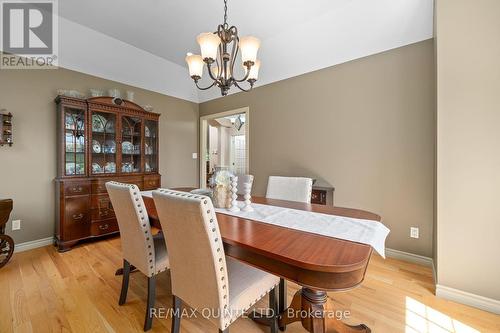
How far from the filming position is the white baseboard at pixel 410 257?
2.17 meters

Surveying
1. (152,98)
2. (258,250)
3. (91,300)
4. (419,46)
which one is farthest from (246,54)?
(152,98)

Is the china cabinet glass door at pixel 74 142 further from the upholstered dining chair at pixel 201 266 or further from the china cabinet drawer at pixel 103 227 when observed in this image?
the upholstered dining chair at pixel 201 266

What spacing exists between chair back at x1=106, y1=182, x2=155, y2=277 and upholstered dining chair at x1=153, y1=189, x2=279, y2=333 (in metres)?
0.33

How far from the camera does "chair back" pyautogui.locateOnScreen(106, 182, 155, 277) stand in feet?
4.35

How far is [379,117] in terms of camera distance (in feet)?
7.91

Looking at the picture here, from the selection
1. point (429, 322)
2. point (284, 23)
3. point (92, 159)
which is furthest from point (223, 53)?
point (429, 322)

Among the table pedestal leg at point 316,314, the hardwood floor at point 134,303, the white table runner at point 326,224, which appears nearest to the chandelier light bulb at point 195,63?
the white table runner at point 326,224

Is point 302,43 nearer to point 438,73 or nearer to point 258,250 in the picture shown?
point 438,73

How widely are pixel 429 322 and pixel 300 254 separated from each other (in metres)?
1.37

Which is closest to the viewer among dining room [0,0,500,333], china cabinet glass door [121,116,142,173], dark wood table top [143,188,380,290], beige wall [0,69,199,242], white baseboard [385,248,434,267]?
dark wood table top [143,188,380,290]

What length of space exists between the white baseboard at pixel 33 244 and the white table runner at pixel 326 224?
8.68ft

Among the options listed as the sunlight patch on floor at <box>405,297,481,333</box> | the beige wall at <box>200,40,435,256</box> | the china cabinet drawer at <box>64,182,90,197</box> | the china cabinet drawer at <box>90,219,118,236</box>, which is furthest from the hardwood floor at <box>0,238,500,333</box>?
the china cabinet drawer at <box>64,182,90,197</box>

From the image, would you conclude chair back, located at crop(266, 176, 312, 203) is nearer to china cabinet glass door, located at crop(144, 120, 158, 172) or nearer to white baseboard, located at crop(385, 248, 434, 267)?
white baseboard, located at crop(385, 248, 434, 267)

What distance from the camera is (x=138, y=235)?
139 cm
